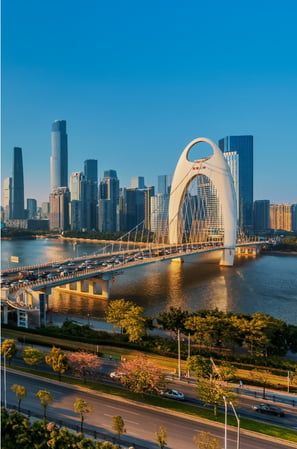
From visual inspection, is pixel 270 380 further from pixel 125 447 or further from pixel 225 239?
pixel 225 239

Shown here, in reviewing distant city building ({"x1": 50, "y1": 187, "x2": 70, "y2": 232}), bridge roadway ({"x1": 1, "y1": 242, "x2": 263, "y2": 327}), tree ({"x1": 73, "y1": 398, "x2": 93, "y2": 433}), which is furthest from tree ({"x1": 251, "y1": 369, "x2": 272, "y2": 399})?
distant city building ({"x1": 50, "y1": 187, "x2": 70, "y2": 232})

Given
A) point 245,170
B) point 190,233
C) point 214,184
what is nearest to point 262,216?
point 245,170

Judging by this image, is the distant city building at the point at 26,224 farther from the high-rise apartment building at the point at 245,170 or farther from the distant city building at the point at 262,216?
the distant city building at the point at 262,216

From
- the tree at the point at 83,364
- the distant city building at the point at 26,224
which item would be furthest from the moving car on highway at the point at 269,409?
the distant city building at the point at 26,224

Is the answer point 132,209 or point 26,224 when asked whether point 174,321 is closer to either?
point 132,209

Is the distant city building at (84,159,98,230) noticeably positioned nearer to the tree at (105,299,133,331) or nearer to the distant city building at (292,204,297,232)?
the distant city building at (292,204,297,232)

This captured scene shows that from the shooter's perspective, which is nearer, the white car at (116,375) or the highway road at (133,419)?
the highway road at (133,419)

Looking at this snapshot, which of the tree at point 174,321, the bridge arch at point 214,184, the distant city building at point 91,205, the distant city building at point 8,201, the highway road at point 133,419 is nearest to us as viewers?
the highway road at point 133,419
